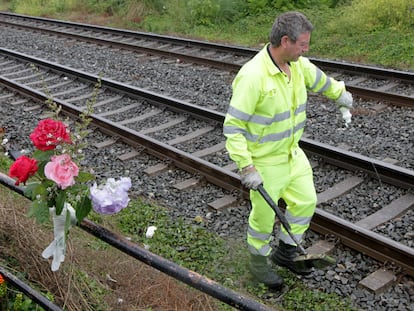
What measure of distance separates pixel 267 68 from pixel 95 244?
7.27ft

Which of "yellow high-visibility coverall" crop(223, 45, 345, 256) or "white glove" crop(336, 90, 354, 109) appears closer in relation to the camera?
"yellow high-visibility coverall" crop(223, 45, 345, 256)

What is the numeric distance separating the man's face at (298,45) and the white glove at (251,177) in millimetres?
842

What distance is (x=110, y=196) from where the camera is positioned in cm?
280

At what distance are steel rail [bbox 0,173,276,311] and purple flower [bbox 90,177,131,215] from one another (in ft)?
0.37

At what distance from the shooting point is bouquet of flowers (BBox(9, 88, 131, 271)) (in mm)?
2688

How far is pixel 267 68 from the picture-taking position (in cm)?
397

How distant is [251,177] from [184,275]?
1563mm

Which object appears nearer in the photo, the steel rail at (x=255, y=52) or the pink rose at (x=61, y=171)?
the pink rose at (x=61, y=171)

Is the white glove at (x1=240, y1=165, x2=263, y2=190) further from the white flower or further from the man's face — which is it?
the white flower

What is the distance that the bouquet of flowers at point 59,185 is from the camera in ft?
8.82

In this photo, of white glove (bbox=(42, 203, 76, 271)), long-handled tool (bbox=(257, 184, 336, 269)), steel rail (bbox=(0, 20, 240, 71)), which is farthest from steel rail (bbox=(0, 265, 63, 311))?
steel rail (bbox=(0, 20, 240, 71))

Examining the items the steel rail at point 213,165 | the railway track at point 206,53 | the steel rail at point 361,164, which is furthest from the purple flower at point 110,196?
the railway track at point 206,53

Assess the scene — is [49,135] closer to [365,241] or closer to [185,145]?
[365,241]

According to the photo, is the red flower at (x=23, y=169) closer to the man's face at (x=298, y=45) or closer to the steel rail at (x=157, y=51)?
the man's face at (x=298, y=45)
